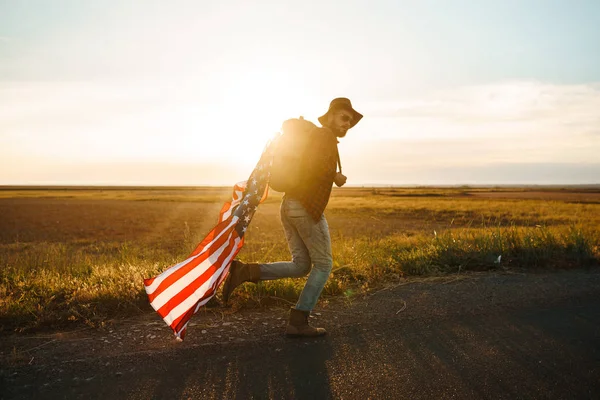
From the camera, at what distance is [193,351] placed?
376cm

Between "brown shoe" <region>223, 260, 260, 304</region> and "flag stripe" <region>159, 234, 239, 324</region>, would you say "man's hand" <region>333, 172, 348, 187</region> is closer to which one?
"brown shoe" <region>223, 260, 260, 304</region>

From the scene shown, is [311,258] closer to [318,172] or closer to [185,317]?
[318,172]

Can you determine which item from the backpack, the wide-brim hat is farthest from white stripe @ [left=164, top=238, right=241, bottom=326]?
the wide-brim hat

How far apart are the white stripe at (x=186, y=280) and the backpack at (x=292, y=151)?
2.51 feet

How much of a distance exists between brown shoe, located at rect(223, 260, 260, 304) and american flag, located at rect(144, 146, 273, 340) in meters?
0.17

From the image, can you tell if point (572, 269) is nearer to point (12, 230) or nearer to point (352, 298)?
point (352, 298)

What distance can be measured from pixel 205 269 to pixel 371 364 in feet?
5.36

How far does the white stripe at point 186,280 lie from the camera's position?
151 inches

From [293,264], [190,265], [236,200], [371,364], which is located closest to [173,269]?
[190,265]

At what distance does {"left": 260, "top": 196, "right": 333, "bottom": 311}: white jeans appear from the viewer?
4.14 m

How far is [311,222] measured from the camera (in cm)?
414

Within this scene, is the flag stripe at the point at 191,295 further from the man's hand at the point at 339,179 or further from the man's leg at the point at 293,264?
the man's hand at the point at 339,179

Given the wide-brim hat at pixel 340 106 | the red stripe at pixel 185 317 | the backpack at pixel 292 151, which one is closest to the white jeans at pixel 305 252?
the backpack at pixel 292 151

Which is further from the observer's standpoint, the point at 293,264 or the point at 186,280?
the point at 293,264
